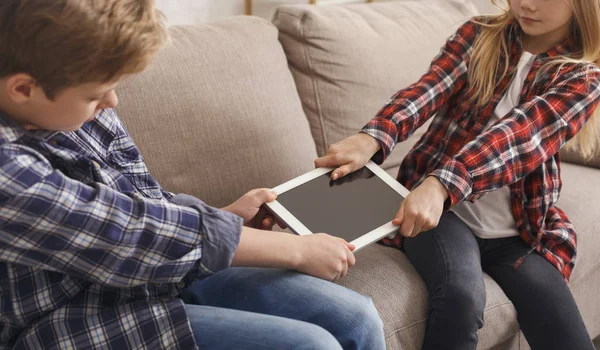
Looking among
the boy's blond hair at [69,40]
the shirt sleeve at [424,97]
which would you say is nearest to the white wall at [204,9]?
the shirt sleeve at [424,97]

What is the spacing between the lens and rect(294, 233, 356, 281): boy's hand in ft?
3.85

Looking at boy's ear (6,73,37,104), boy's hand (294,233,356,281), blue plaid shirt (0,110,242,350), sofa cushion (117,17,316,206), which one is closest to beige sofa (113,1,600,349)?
sofa cushion (117,17,316,206)

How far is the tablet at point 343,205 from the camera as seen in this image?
1.27 meters

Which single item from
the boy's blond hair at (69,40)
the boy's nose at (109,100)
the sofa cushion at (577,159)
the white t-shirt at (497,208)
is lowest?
the sofa cushion at (577,159)

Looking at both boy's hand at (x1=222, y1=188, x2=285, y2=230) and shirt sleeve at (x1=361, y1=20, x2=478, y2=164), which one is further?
shirt sleeve at (x1=361, y1=20, x2=478, y2=164)

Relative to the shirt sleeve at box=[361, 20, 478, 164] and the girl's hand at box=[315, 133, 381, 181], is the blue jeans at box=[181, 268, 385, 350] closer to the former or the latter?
the girl's hand at box=[315, 133, 381, 181]

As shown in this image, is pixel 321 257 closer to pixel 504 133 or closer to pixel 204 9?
pixel 504 133

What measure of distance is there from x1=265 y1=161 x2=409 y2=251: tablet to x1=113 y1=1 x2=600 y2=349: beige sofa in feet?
0.54

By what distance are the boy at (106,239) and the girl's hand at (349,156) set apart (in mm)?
232

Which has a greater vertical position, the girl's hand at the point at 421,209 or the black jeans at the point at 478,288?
the girl's hand at the point at 421,209

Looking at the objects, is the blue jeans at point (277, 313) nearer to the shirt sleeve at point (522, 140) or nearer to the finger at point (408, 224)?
the finger at point (408, 224)

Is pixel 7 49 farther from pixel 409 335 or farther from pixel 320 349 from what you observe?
pixel 409 335

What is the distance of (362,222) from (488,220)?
13.6 inches

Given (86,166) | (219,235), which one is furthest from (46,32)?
(219,235)
